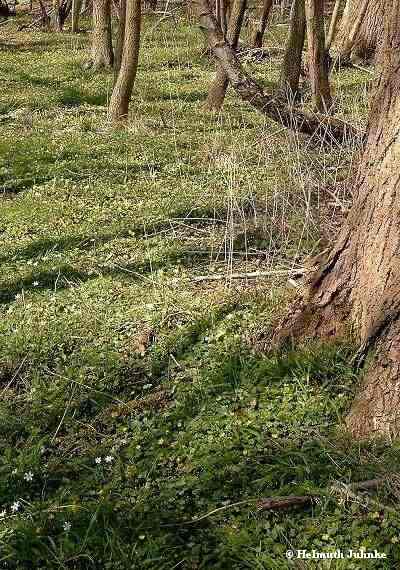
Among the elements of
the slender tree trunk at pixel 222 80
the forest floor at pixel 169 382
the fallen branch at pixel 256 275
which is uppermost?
the slender tree trunk at pixel 222 80

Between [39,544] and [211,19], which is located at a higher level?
[211,19]

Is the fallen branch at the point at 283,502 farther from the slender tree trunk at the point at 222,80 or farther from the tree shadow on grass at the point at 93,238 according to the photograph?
the slender tree trunk at the point at 222,80

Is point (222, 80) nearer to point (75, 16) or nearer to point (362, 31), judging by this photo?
point (362, 31)

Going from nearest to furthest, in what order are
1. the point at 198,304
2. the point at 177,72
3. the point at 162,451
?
the point at 162,451
the point at 198,304
the point at 177,72

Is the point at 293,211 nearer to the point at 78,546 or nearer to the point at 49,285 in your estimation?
the point at 49,285

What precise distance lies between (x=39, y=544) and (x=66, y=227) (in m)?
4.04

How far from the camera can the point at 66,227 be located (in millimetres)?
A: 6641

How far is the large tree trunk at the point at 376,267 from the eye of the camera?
3287 mm

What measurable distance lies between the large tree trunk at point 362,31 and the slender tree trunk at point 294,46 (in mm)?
5092

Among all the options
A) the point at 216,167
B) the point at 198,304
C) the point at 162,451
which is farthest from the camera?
the point at 216,167

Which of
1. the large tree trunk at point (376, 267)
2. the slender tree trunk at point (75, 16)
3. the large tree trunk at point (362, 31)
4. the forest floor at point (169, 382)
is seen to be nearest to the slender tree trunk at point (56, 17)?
the slender tree trunk at point (75, 16)

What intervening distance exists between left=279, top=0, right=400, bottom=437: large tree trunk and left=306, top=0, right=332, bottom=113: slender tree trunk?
18.9 feet

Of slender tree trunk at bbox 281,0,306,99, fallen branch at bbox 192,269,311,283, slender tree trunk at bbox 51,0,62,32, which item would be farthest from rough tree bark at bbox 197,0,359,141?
slender tree trunk at bbox 51,0,62,32

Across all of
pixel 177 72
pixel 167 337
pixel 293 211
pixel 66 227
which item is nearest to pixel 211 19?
pixel 293 211
